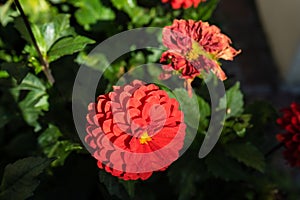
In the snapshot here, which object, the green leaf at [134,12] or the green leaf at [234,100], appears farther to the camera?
the green leaf at [134,12]

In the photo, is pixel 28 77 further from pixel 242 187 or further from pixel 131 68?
pixel 242 187

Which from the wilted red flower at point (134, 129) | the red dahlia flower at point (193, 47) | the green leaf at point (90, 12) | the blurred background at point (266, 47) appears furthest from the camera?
the blurred background at point (266, 47)

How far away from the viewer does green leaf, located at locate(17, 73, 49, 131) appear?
1.29 metres

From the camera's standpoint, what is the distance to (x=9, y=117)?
4.51ft

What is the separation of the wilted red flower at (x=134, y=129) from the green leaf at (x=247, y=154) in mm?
308

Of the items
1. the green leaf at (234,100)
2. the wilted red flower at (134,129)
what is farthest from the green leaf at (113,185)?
the green leaf at (234,100)

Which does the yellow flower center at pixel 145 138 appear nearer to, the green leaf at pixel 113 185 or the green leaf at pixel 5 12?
the green leaf at pixel 113 185

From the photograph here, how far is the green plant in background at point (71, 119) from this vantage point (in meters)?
1.24

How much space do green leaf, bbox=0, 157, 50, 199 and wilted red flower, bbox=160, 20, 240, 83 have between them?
33cm

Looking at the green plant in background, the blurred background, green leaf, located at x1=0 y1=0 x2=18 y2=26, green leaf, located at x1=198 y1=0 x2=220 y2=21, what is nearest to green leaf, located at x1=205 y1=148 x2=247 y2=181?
the green plant in background

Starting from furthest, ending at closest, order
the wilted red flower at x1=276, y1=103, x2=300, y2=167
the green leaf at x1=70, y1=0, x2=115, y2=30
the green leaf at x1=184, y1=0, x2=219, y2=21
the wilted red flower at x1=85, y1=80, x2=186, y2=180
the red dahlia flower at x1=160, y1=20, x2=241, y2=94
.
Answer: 1. the green leaf at x1=70, y1=0, x2=115, y2=30
2. the green leaf at x1=184, y1=0, x2=219, y2=21
3. the wilted red flower at x1=276, y1=103, x2=300, y2=167
4. the red dahlia flower at x1=160, y1=20, x2=241, y2=94
5. the wilted red flower at x1=85, y1=80, x2=186, y2=180

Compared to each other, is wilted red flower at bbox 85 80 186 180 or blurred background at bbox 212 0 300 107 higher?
wilted red flower at bbox 85 80 186 180

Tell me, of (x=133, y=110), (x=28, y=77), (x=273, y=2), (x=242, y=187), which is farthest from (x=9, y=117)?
(x=273, y=2)

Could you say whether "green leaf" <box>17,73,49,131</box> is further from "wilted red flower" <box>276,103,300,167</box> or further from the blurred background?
the blurred background
